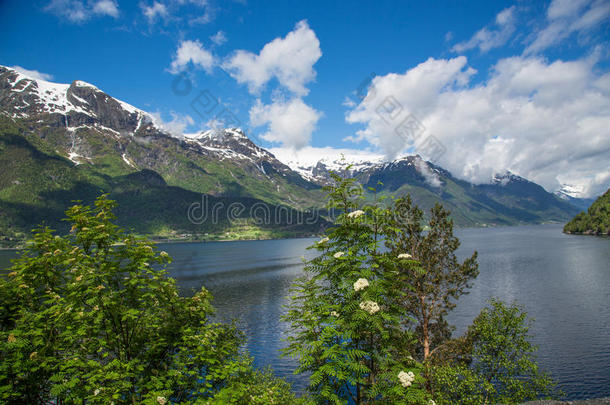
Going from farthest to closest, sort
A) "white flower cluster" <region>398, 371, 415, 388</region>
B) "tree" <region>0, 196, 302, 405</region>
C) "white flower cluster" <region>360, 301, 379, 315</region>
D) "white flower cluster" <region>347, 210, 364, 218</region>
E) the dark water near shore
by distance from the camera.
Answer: the dark water near shore, "white flower cluster" <region>347, 210, 364, 218</region>, "white flower cluster" <region>360, 301, 379, 315</region>, "white flower cluster" <region>398, 371, 415, 388</region>, "tree" <region>0, 196, 302, 405</region>

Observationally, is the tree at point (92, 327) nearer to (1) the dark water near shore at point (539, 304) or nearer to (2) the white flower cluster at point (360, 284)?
(2) the white flower cluster at point (360, 284)

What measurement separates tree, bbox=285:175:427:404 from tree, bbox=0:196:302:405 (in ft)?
8.67

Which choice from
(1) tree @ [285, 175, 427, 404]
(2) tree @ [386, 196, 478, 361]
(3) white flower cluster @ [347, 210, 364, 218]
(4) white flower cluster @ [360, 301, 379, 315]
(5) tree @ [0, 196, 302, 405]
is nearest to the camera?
(5) tree @ [0, 196, 302, 405]

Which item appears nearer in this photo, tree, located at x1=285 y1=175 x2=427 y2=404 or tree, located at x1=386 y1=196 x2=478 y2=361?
tree, located at x1=285 y1=175 x2=427 y2=404

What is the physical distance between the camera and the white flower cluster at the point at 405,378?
994 centimetres

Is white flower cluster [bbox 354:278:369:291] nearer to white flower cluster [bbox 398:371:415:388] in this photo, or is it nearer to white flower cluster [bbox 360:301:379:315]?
white flower cluster [bbox 360:301:379:315]

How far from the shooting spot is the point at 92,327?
10.8 m

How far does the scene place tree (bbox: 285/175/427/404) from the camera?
34.0ft

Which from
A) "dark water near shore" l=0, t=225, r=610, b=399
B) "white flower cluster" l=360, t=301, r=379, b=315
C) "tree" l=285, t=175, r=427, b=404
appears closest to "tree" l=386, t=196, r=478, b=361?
"tree" l=285, t=175, r=427, b=404

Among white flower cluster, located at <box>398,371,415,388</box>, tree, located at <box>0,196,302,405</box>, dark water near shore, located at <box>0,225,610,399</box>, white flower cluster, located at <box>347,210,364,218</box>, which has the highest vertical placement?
white flower cluster, located at <box>347,210,364,218</box>

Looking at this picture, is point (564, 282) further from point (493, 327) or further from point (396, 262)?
point (396, 262)

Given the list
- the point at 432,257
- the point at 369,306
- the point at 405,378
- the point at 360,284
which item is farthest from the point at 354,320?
the point at 432,257

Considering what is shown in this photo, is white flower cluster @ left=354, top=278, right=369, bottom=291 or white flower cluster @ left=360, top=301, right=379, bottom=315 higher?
white flower cluster @ left=354, top=278, right=369, bottom=291

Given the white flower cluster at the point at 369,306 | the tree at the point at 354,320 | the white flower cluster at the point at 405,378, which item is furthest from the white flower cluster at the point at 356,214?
the white flower cluster at the point at 405,378
